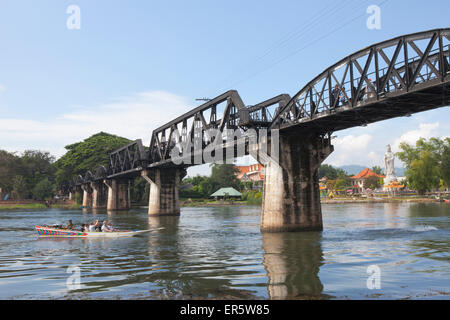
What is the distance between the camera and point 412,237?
109 ft

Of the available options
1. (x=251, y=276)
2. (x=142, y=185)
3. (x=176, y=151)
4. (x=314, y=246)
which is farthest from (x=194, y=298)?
(x=142, y=185)

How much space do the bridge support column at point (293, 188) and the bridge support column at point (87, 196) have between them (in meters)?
121

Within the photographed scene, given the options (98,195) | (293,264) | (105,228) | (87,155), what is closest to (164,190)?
(105,228)

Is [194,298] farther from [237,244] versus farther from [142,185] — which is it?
[142,185]

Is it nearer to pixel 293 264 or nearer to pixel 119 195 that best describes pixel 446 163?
pixel 119 195

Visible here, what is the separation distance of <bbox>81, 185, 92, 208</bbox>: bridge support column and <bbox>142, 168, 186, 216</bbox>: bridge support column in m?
76.4

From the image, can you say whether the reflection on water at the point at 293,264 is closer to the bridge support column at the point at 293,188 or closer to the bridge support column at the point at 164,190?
the bridge support column at the point at 293,188

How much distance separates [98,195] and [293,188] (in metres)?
112

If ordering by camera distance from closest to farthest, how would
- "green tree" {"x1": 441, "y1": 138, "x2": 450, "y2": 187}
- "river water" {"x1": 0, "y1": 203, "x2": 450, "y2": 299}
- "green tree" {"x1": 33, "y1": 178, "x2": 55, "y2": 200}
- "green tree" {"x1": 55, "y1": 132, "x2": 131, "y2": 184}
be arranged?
"river water" {"x1": 0, "y1": 203, "x2": 450, "y2": 299}, "green tree" {"x1": 441, "y1": 138, "x2": 450, "y2": 187}, "green tree" {"x1": 55, "y1": 132, "x2": 131, "y2": 184}, "green tree" {"x1": 33, "y1": 178, "x2": 55, "y2": 200}

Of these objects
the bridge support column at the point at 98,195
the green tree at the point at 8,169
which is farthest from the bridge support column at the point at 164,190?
the green tree at the point at 8,169

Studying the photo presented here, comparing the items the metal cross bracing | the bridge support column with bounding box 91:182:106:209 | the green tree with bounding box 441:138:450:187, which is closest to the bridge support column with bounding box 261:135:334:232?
the metal cross bracing

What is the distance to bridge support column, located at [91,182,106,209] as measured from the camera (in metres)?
136

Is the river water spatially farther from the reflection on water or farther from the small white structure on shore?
the small white structure on shore

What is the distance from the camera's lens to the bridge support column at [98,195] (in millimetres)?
135875
